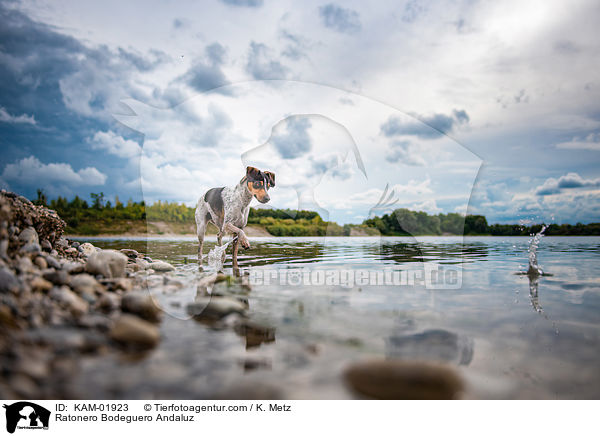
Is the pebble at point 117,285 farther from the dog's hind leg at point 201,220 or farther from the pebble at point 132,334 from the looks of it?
the dog's hind leg at point 201,220

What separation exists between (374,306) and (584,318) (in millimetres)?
2980

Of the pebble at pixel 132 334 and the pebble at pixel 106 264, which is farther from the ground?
the pebble at pixel 106 264

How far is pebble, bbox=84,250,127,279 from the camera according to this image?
16.4ft

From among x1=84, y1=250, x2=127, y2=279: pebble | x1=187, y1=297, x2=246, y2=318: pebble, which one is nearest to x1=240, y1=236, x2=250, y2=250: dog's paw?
x1=84, y1=250, x2=127, y2=279: pebble

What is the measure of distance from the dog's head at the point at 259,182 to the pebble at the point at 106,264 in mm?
2885

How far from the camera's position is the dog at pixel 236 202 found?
22.1 ft

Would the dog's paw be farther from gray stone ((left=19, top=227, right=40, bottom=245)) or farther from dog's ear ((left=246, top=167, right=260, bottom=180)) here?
gray stone ((left=19, top=227, right=40, bottom=245))

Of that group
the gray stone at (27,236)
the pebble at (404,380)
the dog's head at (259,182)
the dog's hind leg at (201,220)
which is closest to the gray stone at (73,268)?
the gray stone at (27,236)
